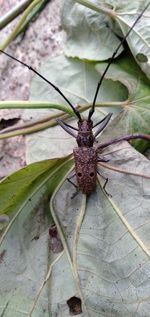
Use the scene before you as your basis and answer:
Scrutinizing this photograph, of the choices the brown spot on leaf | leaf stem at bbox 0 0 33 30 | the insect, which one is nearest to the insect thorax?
the insect

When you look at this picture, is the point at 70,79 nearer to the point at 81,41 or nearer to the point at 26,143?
the point at 81,41

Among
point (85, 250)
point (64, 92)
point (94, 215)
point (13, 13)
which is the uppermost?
point (13, 13)

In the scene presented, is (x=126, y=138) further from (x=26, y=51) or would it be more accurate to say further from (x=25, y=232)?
(x=26, y=51)

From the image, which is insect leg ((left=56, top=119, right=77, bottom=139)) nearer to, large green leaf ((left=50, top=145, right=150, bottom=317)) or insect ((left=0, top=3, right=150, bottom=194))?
insect ((left=0, top=3, right=150, bottom=194))

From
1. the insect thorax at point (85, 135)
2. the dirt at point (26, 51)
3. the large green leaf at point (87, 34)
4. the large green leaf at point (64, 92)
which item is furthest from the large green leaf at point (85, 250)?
the dirt at point (26, 51)

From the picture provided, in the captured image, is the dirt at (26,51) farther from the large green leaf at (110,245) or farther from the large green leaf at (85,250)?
the large green leaf at (110,245)

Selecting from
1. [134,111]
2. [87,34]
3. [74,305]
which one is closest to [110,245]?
[74,305]

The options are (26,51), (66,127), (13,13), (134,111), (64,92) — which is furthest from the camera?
(26,51)
